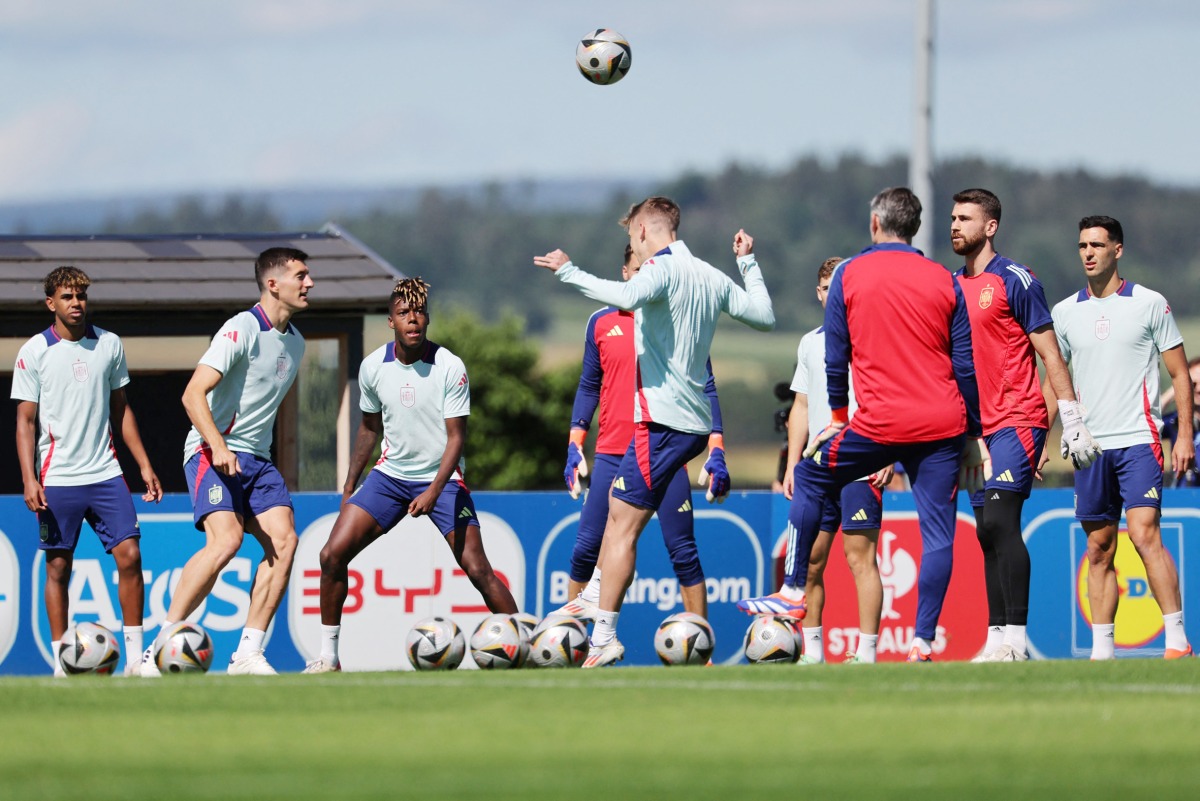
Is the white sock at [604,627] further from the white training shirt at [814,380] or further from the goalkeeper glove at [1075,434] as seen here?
the goalkeeper glove at [1075,434]

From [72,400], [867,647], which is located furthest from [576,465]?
[72,400]

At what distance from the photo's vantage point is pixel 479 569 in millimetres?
10500

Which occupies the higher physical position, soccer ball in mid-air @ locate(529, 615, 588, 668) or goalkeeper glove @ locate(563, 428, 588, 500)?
goalkeeper glove @ locate(563, 428, 588, 500)

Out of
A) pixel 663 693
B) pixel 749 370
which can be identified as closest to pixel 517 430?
pixel 749 370

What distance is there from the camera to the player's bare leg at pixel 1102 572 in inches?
418

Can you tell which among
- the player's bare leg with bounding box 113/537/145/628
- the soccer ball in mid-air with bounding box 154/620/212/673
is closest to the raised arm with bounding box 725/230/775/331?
the soccer ball in mid-air with bounding box 154/620/212/673

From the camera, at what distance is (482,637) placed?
31.8 feet

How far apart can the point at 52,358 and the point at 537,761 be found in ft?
19.9

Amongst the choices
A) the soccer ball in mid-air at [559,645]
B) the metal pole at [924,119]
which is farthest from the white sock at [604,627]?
the metal pole at [924,119]

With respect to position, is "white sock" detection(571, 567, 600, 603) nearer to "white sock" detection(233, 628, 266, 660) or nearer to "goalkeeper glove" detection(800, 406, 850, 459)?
"white sock" detection(233, 628, 266, 660)

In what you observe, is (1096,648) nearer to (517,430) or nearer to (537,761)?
(537,761)

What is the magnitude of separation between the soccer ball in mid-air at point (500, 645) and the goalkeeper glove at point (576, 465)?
87.9 inches

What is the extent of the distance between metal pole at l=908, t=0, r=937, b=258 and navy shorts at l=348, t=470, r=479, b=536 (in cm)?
916

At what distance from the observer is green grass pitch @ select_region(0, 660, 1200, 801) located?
17.0 ft
